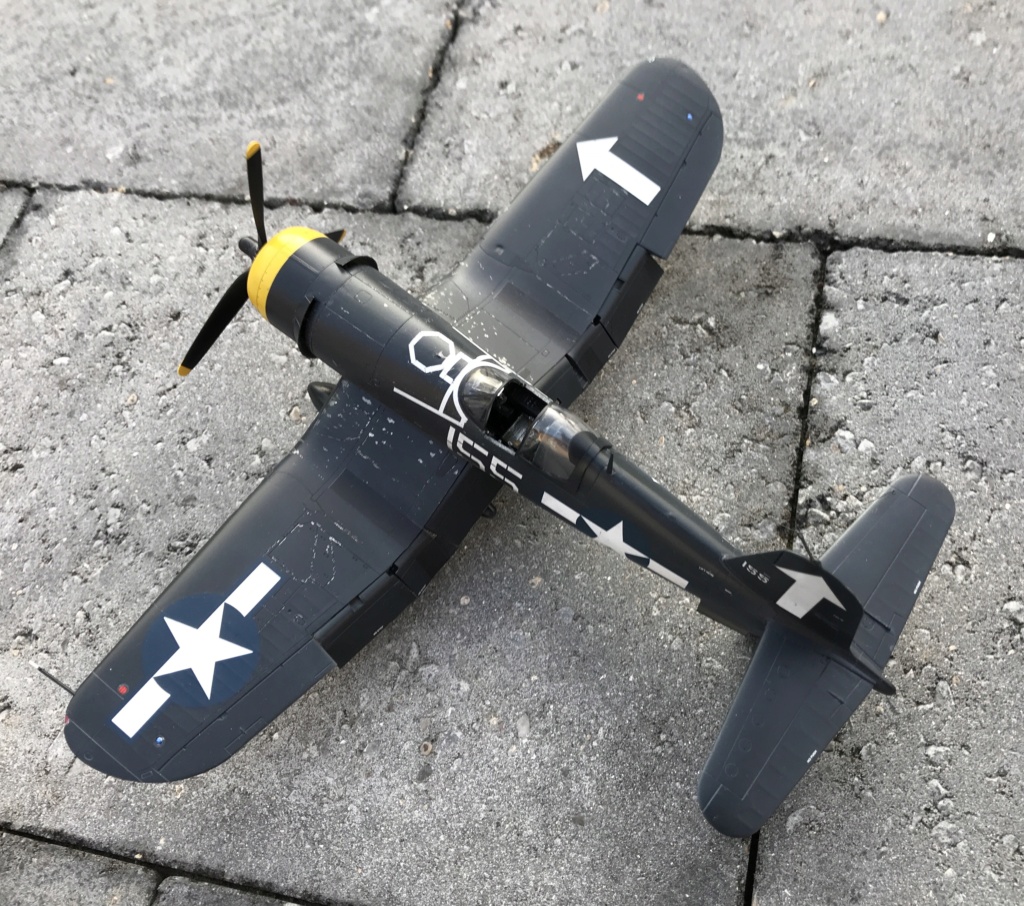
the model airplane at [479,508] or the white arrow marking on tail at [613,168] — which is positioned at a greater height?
the white arrow marking on tail at [613,168]

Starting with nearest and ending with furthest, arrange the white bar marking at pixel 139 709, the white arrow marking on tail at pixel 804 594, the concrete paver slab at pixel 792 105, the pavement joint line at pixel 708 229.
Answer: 1. the white arrow marking on tail at pixel 804 594
2. the white bar marking at pixel 139 709
3. the pavement joint line at pixel 708 229
4. the concrete paver slab at pixel 792 105

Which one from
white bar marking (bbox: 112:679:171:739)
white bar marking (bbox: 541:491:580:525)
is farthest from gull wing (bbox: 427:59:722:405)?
white bar marking (bbox: 112:679:171:739)

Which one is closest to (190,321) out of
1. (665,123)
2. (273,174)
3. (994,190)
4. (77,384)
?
(77,384)

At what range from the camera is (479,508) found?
15.2ft

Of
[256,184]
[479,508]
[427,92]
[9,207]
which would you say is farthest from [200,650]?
[427,92]

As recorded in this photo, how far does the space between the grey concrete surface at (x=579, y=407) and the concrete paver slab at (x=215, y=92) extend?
0.03m

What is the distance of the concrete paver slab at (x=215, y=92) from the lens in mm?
6203

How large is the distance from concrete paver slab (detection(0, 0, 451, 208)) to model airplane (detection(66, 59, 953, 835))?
5.20 feet

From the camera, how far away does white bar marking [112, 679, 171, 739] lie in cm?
416

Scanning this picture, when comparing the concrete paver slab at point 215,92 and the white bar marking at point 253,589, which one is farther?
the concrete paver slab at point 215,92

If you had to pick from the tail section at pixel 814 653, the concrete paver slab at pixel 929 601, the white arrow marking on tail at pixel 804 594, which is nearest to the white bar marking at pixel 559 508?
the tail section at pixel 814 653

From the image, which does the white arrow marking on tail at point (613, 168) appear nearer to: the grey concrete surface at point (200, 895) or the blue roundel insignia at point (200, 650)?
the blue roundel insignia at point (200, 650)

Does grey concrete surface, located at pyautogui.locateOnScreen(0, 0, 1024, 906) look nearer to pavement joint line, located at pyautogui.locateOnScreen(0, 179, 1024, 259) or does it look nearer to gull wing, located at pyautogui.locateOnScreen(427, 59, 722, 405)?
pavement joint line, located at pyautogui.locateOnScreen(0, 179, 1024, 259)

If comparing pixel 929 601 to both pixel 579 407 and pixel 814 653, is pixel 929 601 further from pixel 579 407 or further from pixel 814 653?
pixel 579 407
